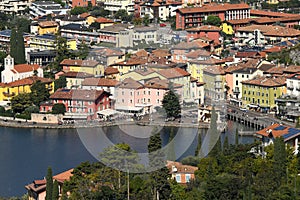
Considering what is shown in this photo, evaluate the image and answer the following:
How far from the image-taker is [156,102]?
Answer: 14242 millimetres

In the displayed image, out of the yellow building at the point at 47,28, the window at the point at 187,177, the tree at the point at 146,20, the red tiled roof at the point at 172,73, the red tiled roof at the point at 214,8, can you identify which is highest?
the red tiled roof at the point at 214,8

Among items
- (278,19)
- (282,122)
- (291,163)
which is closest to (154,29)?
(278,19)

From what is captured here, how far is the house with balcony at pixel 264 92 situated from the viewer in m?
14.4

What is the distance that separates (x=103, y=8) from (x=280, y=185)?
13.0 m

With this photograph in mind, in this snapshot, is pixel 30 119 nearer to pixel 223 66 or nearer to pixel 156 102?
pixel 156 102

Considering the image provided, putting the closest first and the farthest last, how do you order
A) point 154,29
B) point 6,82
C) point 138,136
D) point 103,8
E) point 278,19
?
point 138,136
point 6,82
point 154,29
point 278,19
point 103,8

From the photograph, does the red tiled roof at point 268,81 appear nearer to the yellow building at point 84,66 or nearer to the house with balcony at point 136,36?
the yellow building at point 84,66

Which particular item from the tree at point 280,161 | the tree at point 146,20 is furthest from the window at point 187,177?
the tree at point 146,20

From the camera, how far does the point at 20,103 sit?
1479cm

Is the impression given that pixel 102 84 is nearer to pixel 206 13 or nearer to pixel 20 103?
pixel 20 103

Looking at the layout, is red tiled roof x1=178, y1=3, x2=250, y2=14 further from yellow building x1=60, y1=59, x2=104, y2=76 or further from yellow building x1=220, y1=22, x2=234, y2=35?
yellow building x1=60, y1=59, x2=104, y2=76

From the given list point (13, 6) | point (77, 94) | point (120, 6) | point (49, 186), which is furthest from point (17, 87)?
point (13, 6)

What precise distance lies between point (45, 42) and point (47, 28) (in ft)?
4.14

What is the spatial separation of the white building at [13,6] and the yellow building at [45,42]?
4.24 m
